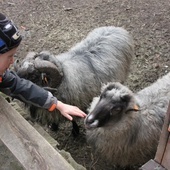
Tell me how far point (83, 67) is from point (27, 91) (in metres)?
1.29

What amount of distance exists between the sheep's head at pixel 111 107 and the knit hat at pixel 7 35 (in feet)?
2.97

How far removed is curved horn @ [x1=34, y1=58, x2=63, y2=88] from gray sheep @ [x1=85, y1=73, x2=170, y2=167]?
0.55m

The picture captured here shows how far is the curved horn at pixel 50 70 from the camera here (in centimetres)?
319

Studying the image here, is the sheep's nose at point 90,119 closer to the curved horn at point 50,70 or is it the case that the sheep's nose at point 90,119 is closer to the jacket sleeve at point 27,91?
the jacket sleeve at point 27,91

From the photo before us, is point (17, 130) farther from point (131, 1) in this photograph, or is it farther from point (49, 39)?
point (131, 1)

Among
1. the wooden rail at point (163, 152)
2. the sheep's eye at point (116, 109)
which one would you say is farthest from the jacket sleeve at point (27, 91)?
the wooden rail at point (163, 152)

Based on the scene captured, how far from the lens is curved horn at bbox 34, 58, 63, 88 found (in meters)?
3.19

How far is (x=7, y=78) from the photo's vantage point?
2.31 meters

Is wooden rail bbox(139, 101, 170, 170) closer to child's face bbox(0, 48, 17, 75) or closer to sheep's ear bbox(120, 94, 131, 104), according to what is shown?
sheep's ear bbox(120, 94, 131, 104)

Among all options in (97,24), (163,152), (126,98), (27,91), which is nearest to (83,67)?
(126,98)

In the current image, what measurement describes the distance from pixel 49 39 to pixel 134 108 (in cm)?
298

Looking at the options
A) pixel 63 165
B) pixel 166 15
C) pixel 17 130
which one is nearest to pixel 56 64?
pixel 17 130

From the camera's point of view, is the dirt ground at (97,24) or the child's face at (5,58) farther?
the dirt ground at (97,24)

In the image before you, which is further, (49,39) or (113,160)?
(49,39)
